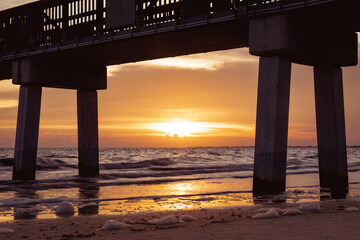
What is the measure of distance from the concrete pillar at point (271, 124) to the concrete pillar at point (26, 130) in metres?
13.1

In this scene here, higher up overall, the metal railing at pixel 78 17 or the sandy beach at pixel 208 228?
the metal railing at pixel 78 17

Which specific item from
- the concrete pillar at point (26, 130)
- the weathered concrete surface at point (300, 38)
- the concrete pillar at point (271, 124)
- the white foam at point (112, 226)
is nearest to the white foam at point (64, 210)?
the white foam at point (112, 226)

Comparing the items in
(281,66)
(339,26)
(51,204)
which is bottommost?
(51,204)

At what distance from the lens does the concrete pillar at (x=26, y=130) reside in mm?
25438

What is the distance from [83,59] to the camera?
84.9 ft

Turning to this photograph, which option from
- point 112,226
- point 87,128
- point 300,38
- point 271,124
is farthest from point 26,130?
point 112,226

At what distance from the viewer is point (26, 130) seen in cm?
2547

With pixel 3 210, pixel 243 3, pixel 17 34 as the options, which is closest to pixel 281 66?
pixel 243 3

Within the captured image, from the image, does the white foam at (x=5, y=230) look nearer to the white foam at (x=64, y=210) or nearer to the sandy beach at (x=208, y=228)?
the sandy beach at (x=208, y=228)

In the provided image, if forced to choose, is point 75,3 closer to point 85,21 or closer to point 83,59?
point 85,21

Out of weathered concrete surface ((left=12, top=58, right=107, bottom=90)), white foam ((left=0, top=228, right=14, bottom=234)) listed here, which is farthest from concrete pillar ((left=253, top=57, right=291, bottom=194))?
weathered concrete surface ((left=12, top=58, right=107, bottom=90))

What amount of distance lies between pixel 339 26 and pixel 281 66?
124 inches

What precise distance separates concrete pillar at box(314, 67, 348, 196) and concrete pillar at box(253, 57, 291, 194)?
130 inches

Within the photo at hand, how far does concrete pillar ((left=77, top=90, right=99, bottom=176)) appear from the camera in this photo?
27.4 metres
